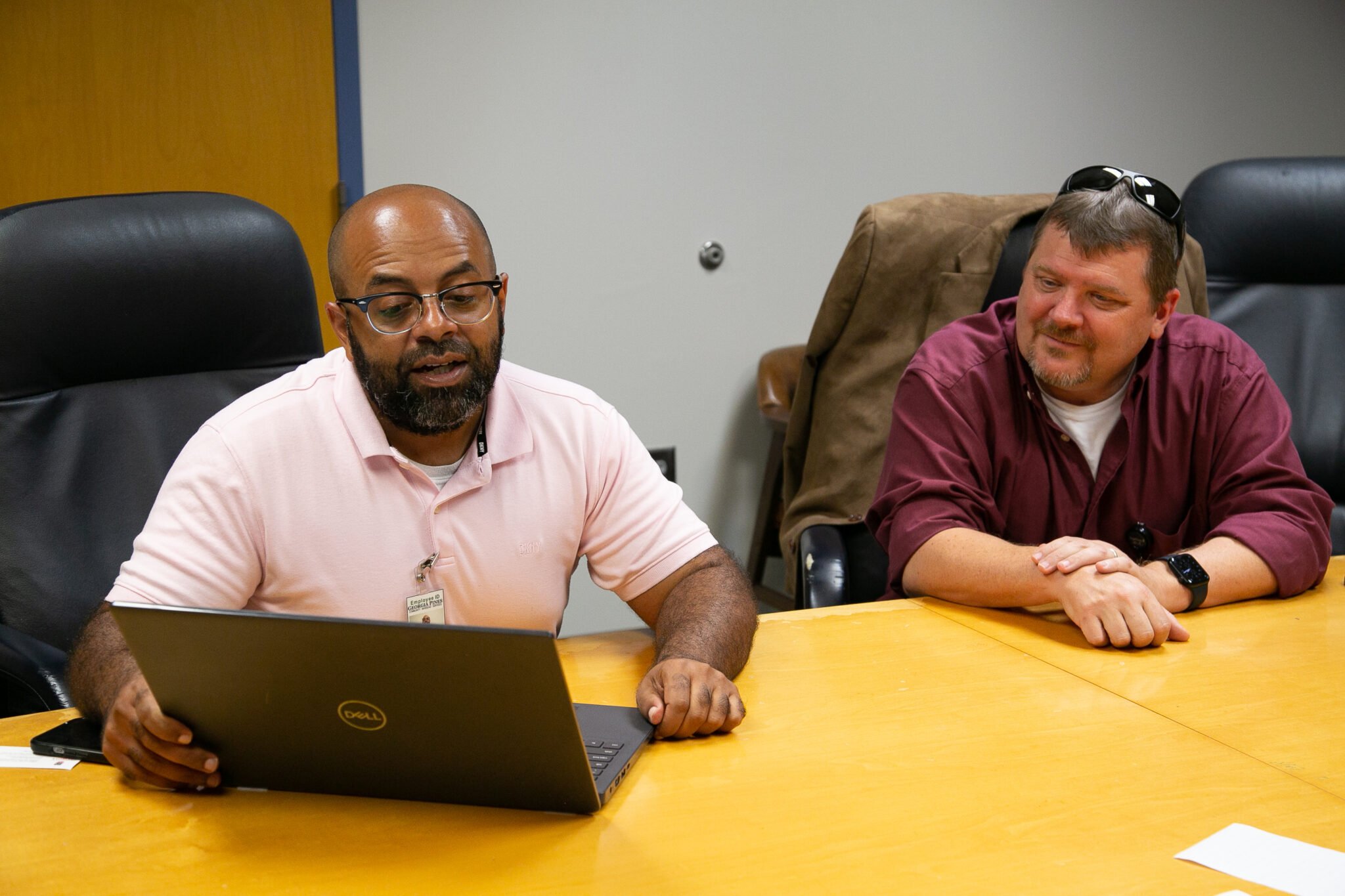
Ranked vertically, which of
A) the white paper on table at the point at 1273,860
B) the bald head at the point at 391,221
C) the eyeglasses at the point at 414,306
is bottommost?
the white paper on table at the point at 1273,860

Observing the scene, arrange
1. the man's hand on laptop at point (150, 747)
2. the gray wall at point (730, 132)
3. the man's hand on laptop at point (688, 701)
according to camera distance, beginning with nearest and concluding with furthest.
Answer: the man's hand on laptop at point (150, 747)
the man's hand on laptop at point (688, 701)
the gray wall at point (730, 132)

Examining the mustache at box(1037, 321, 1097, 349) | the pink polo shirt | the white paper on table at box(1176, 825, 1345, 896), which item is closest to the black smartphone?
the pink polo shirt

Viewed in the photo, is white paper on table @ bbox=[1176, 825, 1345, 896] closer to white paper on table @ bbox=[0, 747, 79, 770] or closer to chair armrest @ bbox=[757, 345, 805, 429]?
white paper on table @ bbox=[0, 747, 79, 770]

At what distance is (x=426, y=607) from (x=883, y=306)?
1.21 metres

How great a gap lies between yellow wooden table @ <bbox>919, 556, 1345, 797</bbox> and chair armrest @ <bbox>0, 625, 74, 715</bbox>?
112cm

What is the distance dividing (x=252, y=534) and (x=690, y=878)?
0.70m

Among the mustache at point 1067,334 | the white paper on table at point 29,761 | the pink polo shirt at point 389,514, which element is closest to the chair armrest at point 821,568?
the pink polo shirt at point 389,514

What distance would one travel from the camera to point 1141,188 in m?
1.76

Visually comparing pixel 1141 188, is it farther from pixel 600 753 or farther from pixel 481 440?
pixel 600 753

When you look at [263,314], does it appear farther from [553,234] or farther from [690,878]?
[553,234]

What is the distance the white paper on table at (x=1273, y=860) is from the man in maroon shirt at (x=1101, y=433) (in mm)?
641

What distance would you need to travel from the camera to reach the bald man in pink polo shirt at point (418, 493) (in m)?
1.35

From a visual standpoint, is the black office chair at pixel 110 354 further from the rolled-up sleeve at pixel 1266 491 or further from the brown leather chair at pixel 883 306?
the rolled-up sleeve at pixel 1266 491

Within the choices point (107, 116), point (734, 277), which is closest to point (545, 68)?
point (734, 277)
